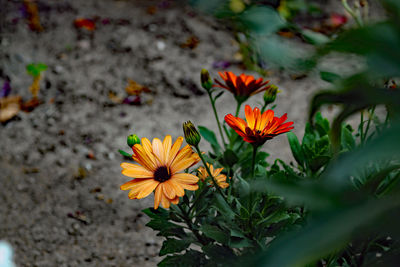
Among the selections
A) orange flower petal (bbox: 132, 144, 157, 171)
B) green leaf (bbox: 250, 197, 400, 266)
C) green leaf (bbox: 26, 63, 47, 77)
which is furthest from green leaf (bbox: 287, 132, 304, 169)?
green leaf (bbox: 26, 63, 47, 77)

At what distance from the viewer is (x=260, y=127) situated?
71 centimetres

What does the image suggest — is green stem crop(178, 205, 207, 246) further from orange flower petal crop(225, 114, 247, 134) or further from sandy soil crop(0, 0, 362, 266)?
sandy soil crop(0, 0, 362, 266)

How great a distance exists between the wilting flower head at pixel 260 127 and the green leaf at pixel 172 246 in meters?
0.28

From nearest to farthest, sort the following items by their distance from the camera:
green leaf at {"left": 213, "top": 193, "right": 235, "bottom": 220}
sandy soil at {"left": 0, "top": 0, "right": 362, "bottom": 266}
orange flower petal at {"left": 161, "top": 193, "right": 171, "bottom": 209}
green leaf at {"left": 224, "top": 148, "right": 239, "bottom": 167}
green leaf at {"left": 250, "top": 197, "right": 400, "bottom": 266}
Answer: green leaf at {"left": 250, "top": 197, "right": 400, "bottom": 266} → orange flower petal at {"left": 161, "top": 193, "right": 171, "bottom": 209} → green leaf at {"left": 213, "top": 193, "right": 235, "bottom": 220} → green leaf at {"left": 224, "top": 148, "right": 239, "bottom": 167} → sandy soil at {"left": 0, "top": 0, "right": 362, "bottom": 266}

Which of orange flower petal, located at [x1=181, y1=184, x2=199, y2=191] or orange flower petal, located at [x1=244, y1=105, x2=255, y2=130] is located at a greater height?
orange flower petal, located at [x1=244, y1=105, x2=255, y2=130]

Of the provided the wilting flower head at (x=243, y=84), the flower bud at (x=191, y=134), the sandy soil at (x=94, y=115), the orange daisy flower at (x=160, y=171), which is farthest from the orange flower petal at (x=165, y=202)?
the sandy soil at (x=94, y=115)

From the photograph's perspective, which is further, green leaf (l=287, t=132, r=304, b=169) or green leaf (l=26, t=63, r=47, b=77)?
green leaf (l=26, t=63, r=47, b=77)

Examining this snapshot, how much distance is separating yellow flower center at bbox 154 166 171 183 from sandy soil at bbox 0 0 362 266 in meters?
0.51

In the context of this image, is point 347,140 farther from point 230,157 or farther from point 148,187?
point 148,187

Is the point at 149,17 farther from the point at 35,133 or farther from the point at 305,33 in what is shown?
the point at 305,33

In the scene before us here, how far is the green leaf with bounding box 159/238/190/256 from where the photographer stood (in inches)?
30.3

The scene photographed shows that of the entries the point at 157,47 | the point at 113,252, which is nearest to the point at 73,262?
the point at 113,252

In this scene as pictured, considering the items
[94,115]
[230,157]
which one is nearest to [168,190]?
[230,157]

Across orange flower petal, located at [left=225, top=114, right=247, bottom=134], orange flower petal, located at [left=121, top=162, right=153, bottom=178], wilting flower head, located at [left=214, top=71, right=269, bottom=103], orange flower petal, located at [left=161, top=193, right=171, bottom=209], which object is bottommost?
orange flower petal, located at [left=161, top=193, right=171, bottom=209]
